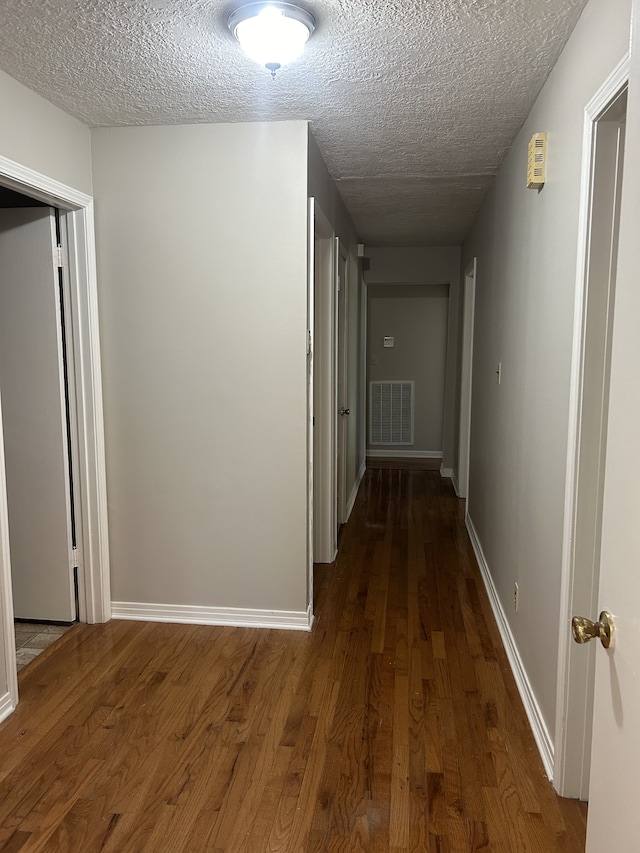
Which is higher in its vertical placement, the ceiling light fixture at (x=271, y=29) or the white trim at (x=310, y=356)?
the ceiling light fixture at (x=271, y=29)

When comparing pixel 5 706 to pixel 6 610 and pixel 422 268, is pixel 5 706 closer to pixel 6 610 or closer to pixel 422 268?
pixel 6 610

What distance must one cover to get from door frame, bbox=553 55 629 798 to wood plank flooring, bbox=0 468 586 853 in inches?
5.1

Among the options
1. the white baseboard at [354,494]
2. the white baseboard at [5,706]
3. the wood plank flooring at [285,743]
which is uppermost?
the white baseboard at [354,494]

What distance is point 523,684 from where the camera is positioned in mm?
2494

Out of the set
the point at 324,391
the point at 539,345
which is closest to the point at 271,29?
the point at 539,345

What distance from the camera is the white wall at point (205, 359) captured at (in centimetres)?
286

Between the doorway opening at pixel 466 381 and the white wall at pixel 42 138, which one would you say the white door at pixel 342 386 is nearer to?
the doorway opening at pixel 466 381

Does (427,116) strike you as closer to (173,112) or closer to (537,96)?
(537,96)

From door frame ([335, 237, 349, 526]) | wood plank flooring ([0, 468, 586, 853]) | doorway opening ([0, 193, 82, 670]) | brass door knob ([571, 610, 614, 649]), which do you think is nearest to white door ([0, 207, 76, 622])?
doorway opening ([0, 193, 82, 670])

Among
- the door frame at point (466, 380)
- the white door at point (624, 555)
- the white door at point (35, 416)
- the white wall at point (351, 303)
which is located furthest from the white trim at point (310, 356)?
the door frame at point (466, 380)

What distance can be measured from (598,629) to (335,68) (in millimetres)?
2027

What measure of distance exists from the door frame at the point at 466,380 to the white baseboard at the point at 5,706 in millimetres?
3607

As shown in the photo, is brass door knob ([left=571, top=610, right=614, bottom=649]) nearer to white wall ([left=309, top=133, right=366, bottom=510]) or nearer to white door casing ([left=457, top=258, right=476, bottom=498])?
white wall ([left=309, top=133, right=366, bottom=510])

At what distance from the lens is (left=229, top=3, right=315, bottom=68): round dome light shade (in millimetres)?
1808
